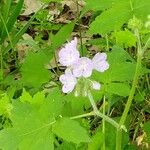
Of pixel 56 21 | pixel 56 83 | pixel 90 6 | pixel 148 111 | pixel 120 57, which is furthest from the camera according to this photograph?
pixel 56 21

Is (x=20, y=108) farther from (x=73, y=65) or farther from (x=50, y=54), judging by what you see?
(x=50, y=54)

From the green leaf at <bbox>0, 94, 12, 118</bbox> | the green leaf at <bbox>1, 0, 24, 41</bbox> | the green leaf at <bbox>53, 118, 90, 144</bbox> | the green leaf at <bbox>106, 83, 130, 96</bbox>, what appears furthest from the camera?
the green leaf at <bbox>1, 0, 24, 41</bbox>

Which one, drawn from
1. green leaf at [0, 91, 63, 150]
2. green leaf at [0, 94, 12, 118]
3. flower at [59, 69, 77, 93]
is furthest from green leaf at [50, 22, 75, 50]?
flower at [59, 69, 77, 93]

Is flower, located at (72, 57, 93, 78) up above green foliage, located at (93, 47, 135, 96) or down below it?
above

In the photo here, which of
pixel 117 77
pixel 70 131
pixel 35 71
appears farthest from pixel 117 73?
pixel 35 71

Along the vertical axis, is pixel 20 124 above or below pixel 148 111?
above

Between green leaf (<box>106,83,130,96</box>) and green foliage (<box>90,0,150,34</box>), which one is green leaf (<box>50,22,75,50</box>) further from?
green foliage (<box>90,0,150,34</box>)

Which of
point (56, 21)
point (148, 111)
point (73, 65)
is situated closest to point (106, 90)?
point (73, 65)
